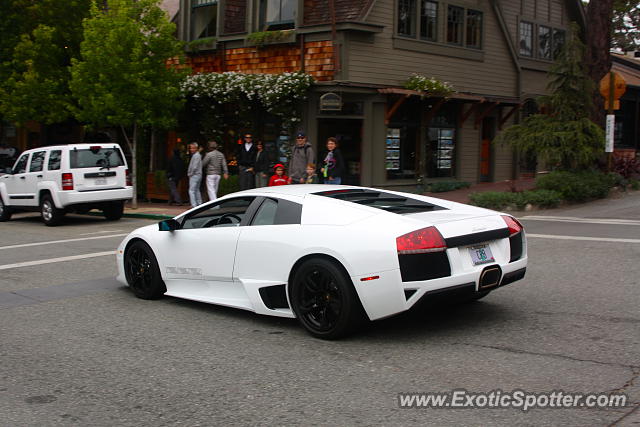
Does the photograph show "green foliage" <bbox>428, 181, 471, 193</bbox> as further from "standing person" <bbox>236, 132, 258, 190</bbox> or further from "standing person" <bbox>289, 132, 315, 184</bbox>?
"standing person" <bbox>289, 132, 315, 184</bbox>

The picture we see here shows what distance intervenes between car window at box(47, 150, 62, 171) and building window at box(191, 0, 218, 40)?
328 inches

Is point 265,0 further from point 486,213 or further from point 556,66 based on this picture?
point 486,213

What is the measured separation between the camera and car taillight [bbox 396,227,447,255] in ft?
18.6

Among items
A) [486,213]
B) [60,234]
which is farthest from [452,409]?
[60,234]

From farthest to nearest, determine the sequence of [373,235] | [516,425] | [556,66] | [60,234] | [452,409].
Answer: [556,66]
[60,234]
[373,235]
[452,409]
[516,425]

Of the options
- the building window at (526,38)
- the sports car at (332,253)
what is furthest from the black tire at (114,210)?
the building window at (526,38)

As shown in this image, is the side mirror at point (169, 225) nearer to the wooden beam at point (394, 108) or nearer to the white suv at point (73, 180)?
the white suv at point (73, 180)

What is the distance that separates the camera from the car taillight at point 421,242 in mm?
5682

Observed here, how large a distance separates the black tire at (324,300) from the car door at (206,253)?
0.85 m

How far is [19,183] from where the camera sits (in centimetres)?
1784

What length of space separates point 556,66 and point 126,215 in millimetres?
12015

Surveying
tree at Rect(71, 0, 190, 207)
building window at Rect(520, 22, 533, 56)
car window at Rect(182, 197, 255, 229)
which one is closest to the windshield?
car window at Rect(182, 197, 255, 229)

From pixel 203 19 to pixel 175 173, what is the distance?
599 cm

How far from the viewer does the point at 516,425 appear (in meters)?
4.17
